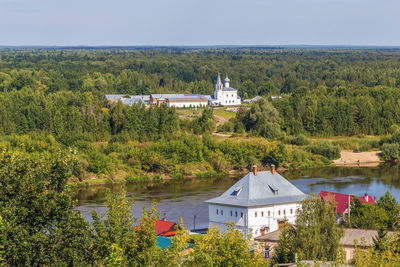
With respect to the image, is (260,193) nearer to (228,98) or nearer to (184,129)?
(184,129)

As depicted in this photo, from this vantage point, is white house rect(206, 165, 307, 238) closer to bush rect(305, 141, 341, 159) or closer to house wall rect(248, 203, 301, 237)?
house wall rect(248, 203, 301, 237)

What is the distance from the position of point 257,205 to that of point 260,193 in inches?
45.7

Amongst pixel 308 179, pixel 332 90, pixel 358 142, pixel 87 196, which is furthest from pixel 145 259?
pixel 332 90

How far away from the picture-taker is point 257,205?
26.8m

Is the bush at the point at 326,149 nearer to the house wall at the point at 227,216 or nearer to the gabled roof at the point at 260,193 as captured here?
the gabled roof at the point at 260,193

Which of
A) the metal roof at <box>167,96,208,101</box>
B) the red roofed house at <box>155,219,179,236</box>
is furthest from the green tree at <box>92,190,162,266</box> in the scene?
the metal roof at <box>167,96,208,101</box>

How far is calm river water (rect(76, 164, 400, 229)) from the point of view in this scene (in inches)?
1341

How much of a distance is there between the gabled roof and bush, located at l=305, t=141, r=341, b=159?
79.6 feet

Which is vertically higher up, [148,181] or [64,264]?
[64,264]

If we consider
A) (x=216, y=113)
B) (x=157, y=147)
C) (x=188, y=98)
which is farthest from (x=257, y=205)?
(x=188, y=98)

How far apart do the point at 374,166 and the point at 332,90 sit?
1046 inches

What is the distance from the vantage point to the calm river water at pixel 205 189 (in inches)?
1341

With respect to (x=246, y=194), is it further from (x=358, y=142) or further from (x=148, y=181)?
(x=358, y=142)

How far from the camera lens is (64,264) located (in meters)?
12.1
